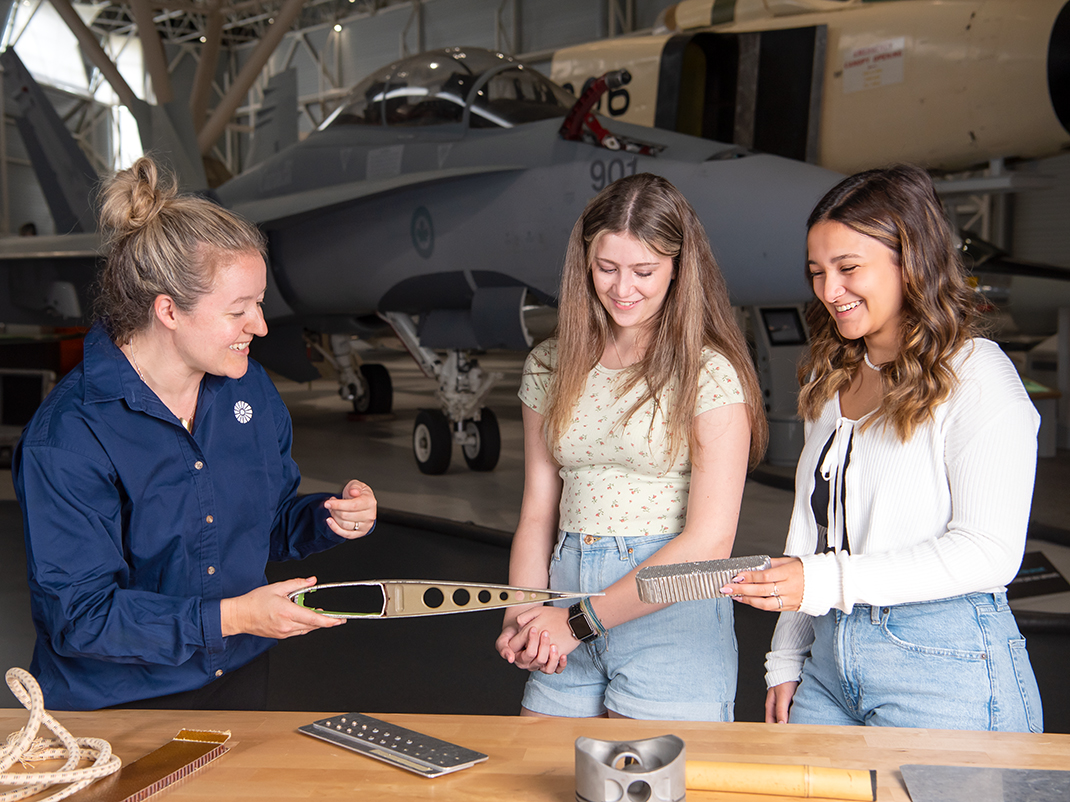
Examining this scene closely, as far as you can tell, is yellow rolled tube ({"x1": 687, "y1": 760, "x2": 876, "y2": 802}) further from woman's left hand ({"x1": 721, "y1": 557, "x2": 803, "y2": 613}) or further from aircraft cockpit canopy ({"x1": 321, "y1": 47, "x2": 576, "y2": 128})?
aircraft cockpit canopy ({"x1": 321, "y1": 47, "x2": 576, "y2": 128})

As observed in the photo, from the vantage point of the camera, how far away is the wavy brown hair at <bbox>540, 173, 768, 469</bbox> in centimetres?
171

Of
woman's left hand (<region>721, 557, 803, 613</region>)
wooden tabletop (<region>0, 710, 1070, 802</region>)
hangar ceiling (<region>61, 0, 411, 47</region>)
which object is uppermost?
hangar ceiling (<region>61, 0, 411, 47</region>)

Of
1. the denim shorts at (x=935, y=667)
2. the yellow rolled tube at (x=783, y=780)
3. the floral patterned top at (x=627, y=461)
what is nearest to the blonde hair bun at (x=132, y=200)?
the floral patterned top at (x=627, y=461)

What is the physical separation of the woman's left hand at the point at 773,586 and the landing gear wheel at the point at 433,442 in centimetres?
583

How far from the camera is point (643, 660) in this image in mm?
1704

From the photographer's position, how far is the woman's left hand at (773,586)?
130cm

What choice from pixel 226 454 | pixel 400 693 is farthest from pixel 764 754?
pixel 400 693

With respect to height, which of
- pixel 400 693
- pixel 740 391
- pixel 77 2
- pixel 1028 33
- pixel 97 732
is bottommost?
pixel 400 693

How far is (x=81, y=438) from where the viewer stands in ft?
4.90

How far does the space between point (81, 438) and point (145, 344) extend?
23cm

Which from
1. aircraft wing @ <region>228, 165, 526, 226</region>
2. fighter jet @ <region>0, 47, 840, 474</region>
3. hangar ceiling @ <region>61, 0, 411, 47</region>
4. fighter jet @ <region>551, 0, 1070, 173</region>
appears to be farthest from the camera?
hangar ceiling @ <region>61, 0, 411, 47</region>

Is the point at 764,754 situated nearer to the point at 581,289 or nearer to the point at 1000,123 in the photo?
the point at 581,289

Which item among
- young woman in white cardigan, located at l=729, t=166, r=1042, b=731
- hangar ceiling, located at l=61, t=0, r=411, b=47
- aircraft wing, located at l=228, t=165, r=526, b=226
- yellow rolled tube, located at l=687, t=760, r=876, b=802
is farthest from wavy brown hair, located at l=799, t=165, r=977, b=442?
hangar ceiling, located at l=61, t=0, r=411, b=47

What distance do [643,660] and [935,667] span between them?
1.75 ft
